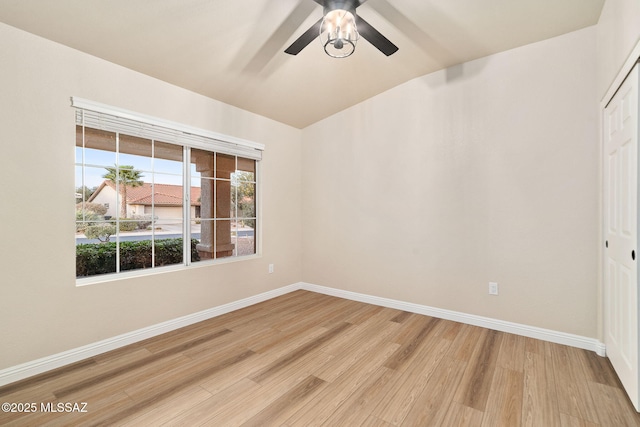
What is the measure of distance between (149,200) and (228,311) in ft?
5.11

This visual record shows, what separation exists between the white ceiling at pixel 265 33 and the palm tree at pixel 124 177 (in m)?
0.95

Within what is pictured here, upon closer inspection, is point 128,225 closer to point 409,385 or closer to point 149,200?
point 149,200

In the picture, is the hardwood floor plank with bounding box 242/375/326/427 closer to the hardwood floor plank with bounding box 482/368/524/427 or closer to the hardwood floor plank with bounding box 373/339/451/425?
the hardwood floor plank with bounding box 373/339/451/425

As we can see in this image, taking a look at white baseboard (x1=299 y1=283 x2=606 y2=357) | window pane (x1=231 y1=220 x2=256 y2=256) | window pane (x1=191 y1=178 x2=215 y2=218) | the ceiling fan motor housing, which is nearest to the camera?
the ceiling fan motor housing

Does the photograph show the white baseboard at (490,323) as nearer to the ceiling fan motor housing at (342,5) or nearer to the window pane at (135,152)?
the window pane at (135,152)

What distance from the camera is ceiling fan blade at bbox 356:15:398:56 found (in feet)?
6.42

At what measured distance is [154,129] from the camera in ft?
9.45

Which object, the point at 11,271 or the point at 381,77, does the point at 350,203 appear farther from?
the point at 11,271

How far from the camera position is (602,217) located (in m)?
2.47

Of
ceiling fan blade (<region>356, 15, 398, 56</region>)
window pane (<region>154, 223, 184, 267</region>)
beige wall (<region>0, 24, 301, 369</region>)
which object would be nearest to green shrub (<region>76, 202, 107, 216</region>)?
beige wall (<region>0, 24, 301, 369</region>)

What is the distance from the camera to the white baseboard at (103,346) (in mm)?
2128

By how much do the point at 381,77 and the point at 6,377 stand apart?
423 centimetres

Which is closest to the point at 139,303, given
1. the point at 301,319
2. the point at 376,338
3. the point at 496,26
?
the point at 301,319

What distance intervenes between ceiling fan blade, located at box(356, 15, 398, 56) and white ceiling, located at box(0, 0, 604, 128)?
420mm
